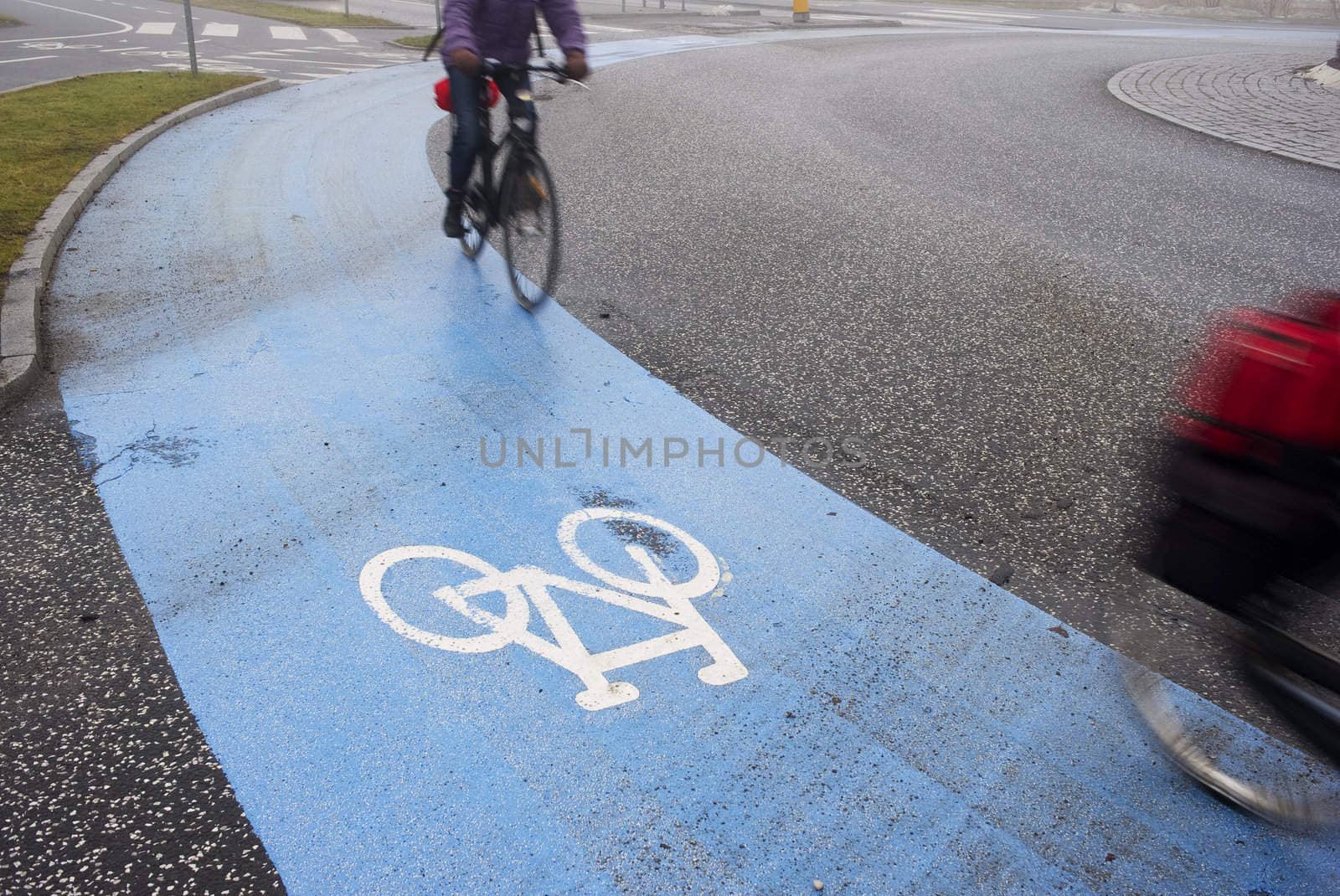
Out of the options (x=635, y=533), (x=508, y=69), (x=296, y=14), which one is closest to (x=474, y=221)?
(x=508, y=69)

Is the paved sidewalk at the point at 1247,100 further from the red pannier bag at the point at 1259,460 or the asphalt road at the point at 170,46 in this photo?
the asphalt road at the point at 170,46

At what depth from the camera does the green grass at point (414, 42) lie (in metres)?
19.5

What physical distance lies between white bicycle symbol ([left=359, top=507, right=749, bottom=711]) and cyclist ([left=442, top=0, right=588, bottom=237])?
9.58ft

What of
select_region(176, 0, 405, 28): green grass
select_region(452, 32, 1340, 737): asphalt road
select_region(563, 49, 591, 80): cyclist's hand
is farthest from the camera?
select_region(176, 0, 405, 28): green grass

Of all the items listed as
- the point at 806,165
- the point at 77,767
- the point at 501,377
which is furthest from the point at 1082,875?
the point at 806,165

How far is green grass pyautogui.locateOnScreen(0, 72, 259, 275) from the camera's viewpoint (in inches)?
290

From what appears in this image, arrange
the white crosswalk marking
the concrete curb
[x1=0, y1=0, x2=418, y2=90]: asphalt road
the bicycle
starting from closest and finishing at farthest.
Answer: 1. the concrete curb
2. the bicycle
3. [x1=0, y1=0, x2=418, y2=90]: asphalt road
4. the white crosswalk marking

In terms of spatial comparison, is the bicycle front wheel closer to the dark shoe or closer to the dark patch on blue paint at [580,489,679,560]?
the dark shoe

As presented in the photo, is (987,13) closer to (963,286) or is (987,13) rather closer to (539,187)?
(963,286)

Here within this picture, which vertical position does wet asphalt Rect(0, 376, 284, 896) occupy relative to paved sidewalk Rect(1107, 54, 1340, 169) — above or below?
below

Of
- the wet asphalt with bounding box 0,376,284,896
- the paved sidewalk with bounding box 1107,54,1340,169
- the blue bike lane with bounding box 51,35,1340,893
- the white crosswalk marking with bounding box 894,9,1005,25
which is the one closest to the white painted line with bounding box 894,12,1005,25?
the white crosswalk marking with bounding box 894,9,1005,25

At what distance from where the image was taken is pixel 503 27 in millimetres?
5840

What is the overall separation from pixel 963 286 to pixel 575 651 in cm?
428

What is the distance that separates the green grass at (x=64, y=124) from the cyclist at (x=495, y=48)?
9.04 feet
